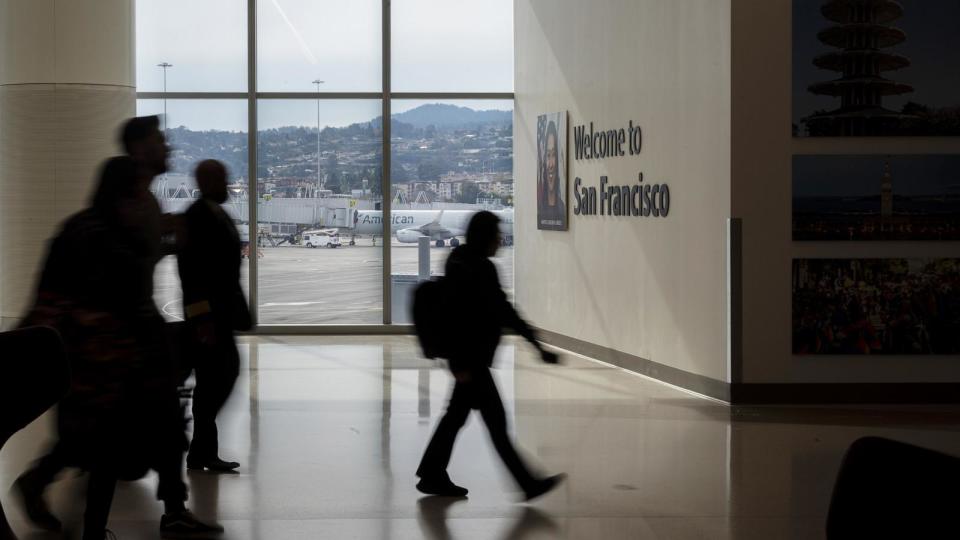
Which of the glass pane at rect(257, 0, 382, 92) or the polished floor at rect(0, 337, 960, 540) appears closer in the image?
the polished floor at rect(0, 337, 960, 540)

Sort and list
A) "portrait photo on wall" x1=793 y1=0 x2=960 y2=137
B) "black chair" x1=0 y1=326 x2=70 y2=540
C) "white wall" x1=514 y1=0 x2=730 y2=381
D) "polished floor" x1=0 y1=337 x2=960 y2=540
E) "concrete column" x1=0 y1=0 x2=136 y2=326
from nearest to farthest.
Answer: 1. "black chair" x1=0 y1=326 x2=70 y2=540
2. "polished floor" x1=0 y1=337 x2=960 y2=540
3. "portrait photo on wall" x1=793 y1=0 x2=960 y2=137
4. "white wall" x1=514 y1=0 x2=730 y2=381
5. "concrete column" x1=0 y1=0 x2=136 y2=326

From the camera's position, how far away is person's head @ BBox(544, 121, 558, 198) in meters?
12.7

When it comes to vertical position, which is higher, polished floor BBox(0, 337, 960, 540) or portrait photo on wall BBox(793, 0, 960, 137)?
portrait photo on wall BBox(793, 0, 960, 137)

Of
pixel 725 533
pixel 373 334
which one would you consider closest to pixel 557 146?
pixel 373 334

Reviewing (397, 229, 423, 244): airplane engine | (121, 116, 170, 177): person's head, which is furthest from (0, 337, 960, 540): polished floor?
(397, 229, 423, 244): airplane engine

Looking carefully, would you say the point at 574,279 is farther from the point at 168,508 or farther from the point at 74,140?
the point at 168,508

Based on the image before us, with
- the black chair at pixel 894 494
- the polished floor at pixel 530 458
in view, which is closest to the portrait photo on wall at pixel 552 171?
the polished floor at pixel 530 458

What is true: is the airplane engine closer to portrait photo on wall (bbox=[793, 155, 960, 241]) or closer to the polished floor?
the polished floor

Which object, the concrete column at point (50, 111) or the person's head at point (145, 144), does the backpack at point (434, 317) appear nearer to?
the person's head at point (145, 144)

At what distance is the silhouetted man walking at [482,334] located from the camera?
18.0 ft

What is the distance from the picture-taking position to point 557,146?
12602 millimetres

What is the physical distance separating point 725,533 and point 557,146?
785 centimetres

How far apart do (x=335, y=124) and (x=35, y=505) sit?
1012 cm

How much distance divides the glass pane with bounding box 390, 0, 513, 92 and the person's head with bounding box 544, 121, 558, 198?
202cm
